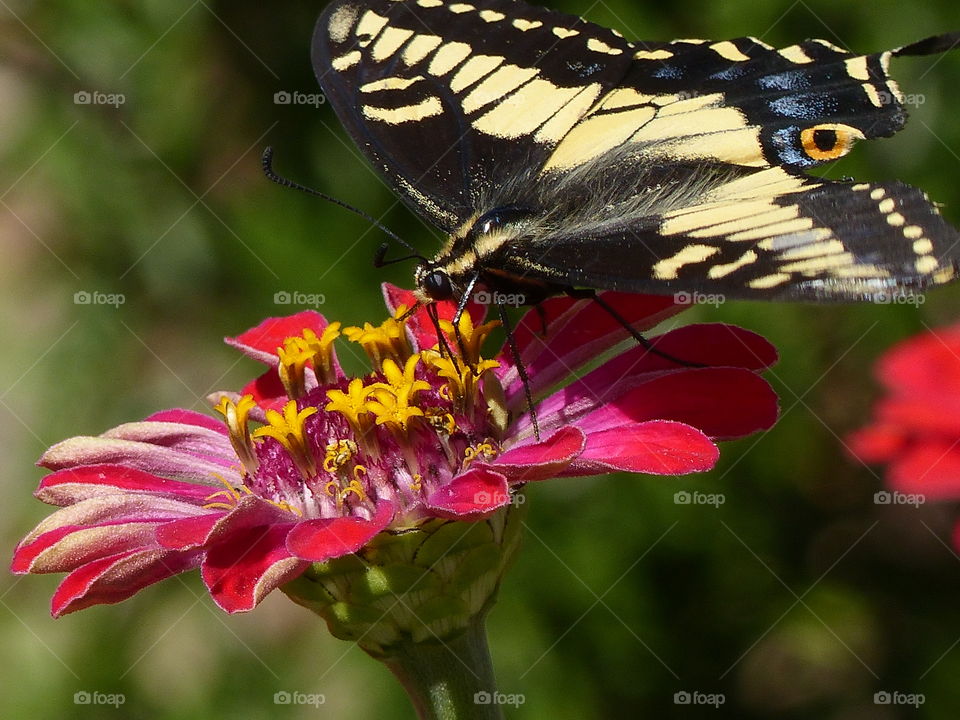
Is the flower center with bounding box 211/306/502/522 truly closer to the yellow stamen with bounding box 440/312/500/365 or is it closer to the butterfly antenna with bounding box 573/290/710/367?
the yellow stamen with bounding box 440/312/500/365

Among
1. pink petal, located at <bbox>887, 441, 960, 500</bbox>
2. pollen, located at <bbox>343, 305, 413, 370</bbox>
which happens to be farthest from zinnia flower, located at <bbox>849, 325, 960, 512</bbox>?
pollen, located at <bbox>343, 305, 413, 370</bbox>

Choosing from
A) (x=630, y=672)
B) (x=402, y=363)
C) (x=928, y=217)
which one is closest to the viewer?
(x=928, y=217)

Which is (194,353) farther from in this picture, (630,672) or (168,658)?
Result: (630,672)

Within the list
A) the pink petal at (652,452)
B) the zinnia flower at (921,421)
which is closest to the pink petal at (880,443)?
the zinnia flower at (921,421)

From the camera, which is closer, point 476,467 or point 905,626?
point 476,467

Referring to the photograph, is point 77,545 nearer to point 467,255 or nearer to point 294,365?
point 294,365

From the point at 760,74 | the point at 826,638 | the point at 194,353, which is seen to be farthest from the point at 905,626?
the point at 194,353

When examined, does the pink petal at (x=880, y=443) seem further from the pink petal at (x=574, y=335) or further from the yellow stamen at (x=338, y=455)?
the yellow stamen at (x=338, y=455)
